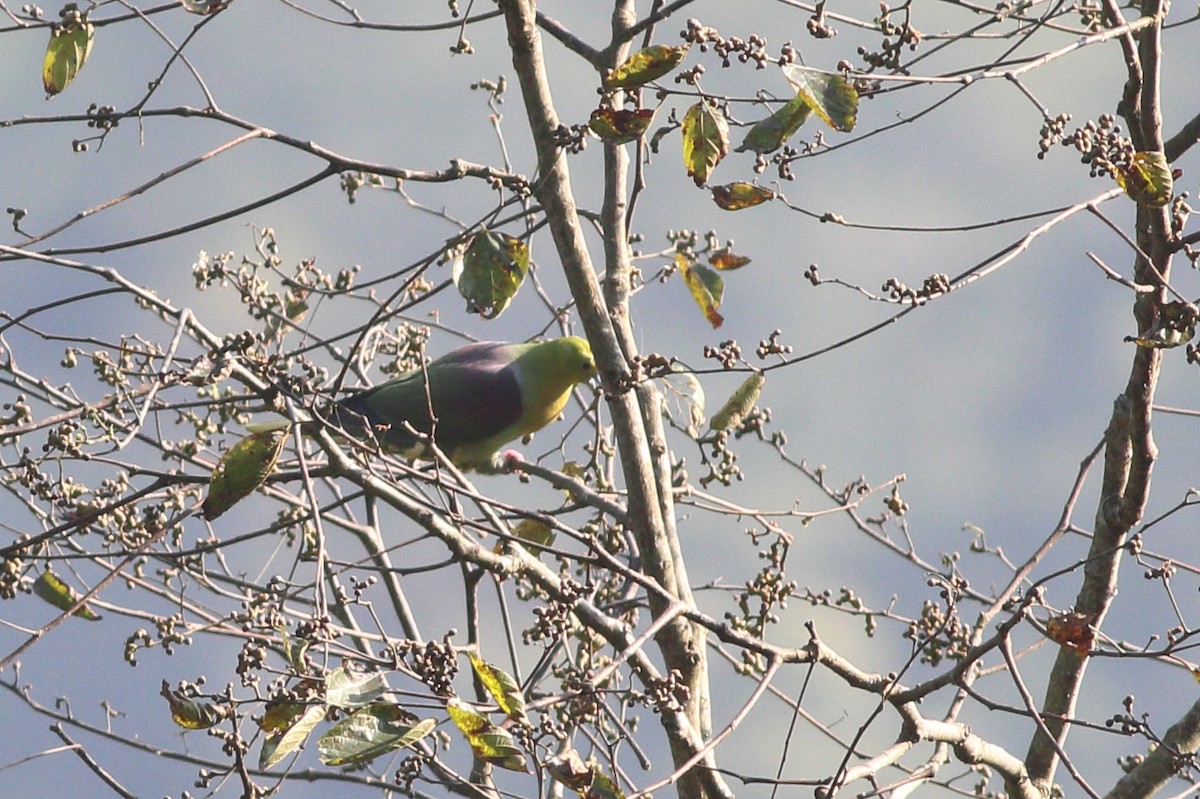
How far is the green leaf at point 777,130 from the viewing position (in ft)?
8.14

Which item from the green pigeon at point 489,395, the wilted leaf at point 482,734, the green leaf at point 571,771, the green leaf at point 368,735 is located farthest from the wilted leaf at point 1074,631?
the green pigeon at point 489,395

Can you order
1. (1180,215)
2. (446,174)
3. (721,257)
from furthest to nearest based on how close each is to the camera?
(721,257) → (446,174) → (1180,215)

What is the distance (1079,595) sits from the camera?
3.57 metres

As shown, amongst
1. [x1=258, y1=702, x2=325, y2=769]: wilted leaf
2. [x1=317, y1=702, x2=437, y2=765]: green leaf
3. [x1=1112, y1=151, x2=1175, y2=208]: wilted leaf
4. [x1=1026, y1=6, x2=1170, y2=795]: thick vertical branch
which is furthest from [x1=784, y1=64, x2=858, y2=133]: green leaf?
[x1=258, y1=702, x2=325, y2=769]: wilted leaf

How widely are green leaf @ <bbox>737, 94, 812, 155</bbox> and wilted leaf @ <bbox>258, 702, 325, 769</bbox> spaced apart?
144 centimetres

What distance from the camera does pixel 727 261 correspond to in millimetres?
3531

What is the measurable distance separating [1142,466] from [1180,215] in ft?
3.15

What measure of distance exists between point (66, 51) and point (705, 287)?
170 cm

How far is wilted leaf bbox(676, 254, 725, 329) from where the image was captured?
3311mm

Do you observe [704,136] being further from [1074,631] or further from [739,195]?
[1074,631]

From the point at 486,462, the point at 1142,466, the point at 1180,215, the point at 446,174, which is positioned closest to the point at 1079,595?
the point at 1142,466

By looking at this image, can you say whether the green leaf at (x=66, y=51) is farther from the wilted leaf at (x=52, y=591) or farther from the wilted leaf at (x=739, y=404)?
the wilted leaf at (x=739, y=404)

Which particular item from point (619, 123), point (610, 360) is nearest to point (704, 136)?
point (619, 123)

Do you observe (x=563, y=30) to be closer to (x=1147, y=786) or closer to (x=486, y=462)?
(x=486, y=462)
